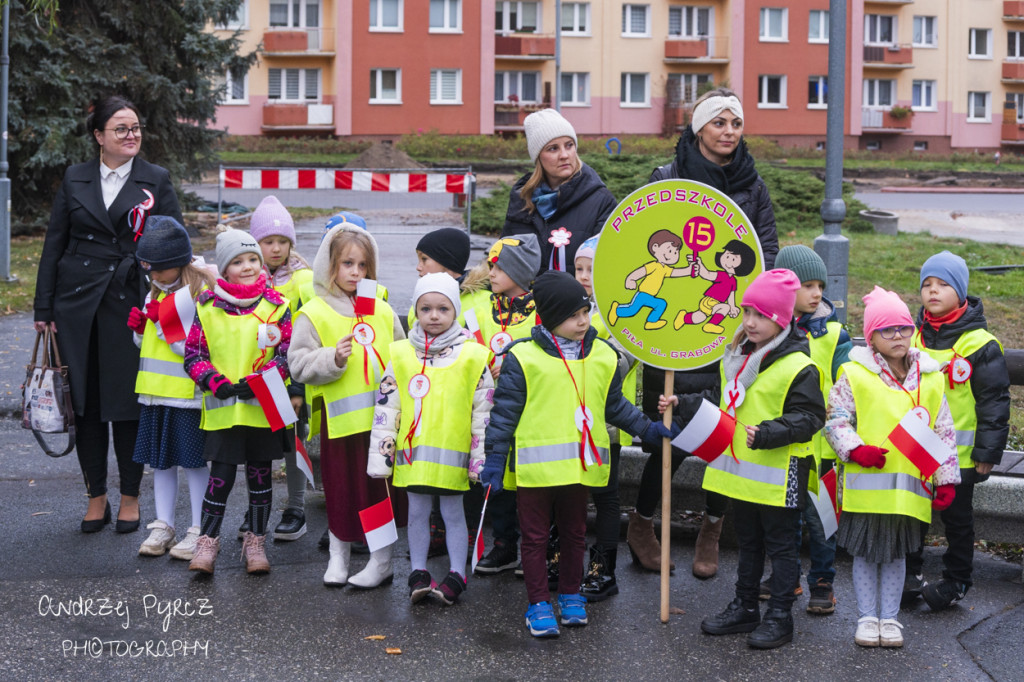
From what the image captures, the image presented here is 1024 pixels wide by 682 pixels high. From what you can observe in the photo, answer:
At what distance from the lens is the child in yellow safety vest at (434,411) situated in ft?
17.8

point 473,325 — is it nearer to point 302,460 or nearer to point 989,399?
point 302,460

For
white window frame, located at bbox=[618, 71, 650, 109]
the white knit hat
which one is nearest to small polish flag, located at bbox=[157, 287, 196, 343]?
the white knit hat

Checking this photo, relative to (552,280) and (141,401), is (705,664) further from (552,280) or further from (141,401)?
(141,401)

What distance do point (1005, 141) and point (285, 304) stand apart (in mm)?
56674

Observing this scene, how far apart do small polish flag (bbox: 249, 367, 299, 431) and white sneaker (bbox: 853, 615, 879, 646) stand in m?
2.75

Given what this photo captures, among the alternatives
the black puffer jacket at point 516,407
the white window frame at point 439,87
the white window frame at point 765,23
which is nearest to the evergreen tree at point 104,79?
the black puffer jacket at point 516,407

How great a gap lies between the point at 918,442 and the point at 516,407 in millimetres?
1688

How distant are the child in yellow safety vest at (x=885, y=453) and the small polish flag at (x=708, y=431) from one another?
46cm

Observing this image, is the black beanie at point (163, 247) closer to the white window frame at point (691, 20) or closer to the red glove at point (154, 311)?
the red glove at point (154, 311)

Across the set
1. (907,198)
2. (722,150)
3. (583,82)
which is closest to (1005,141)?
(583,82)

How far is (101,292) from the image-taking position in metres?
6.40

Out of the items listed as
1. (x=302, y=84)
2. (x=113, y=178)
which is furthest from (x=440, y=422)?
(x=302, y=84)

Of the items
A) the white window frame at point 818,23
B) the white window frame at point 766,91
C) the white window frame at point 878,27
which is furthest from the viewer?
the white window frame at point 878,27

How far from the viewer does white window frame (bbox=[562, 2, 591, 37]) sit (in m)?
50.9
